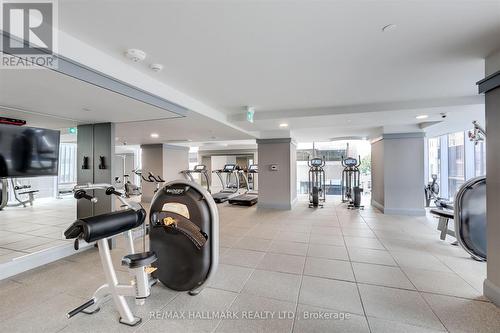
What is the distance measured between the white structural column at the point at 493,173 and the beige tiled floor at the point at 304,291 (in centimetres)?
24

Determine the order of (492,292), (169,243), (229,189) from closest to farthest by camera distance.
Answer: (492,292) < (169,243) < (229,189)

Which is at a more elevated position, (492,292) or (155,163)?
(155,163)

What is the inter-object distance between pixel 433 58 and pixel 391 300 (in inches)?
102

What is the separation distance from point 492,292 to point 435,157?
25.7 feet

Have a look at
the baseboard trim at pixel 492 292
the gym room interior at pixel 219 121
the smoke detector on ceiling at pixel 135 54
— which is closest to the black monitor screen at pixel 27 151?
the gym room interior at pixel 219 121

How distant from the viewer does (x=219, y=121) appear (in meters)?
4.78

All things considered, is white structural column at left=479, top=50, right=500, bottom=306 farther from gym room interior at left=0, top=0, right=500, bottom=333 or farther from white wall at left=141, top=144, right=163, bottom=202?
white wall at left=141, top=144, right=163, bottom=202

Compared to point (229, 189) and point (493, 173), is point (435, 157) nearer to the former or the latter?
point (493, 173)

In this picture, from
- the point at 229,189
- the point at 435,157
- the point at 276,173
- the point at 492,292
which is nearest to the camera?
the point at 492,292

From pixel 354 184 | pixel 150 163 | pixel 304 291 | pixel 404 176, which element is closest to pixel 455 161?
pixel 404 176

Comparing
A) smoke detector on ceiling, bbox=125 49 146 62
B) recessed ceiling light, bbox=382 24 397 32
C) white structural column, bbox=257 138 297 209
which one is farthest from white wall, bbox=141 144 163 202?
recessed ceiling light, bbox=382 24 397 32

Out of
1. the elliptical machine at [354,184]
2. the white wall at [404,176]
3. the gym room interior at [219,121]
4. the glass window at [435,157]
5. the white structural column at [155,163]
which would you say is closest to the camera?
the gym room interior at [219,121]

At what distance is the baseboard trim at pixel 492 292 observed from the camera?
223cm

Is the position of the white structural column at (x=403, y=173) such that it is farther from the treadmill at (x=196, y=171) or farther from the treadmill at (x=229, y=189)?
the treadmill at (x=229, y=189)
